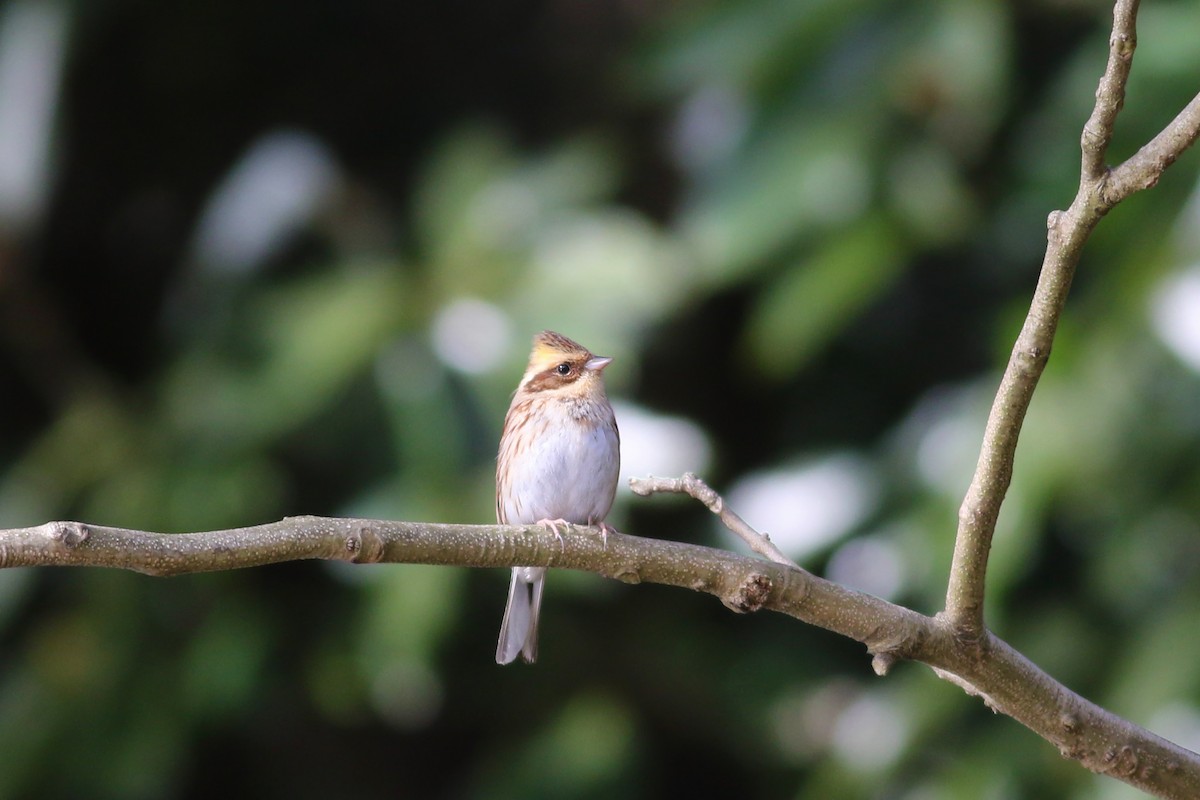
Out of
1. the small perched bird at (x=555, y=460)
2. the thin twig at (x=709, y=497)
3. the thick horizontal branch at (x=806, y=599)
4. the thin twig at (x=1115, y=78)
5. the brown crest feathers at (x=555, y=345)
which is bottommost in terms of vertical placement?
the thick horizontal branch at (x=806, y=599)

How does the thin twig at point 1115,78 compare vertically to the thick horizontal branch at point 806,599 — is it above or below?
above

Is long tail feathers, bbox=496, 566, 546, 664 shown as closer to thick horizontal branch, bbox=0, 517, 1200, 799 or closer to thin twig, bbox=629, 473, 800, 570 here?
thin twig, bbox=629, 473, 800, 570

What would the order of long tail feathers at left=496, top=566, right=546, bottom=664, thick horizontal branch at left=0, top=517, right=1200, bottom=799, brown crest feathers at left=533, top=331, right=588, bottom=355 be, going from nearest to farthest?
thick horizontal branch at left=0, top=517, right=1200, bottom=799 → long tail feathers at left=496, top=566, right=546, bottom=664 → brown crest feathers at left=533, top=331, right=588, bottom=355

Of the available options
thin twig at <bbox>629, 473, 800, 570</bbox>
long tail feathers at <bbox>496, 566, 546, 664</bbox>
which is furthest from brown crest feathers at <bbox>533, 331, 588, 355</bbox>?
thin twig at <bbox>629, 473, 800, 570</bbox>

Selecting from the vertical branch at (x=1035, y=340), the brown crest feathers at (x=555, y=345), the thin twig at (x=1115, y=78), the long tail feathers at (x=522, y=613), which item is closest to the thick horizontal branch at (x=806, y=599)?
the vertical branch at (x=1035, y=340)

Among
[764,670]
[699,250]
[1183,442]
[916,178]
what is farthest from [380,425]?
[1183,442]

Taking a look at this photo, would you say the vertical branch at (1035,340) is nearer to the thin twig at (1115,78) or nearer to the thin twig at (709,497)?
the thin twig at (1115,78)
